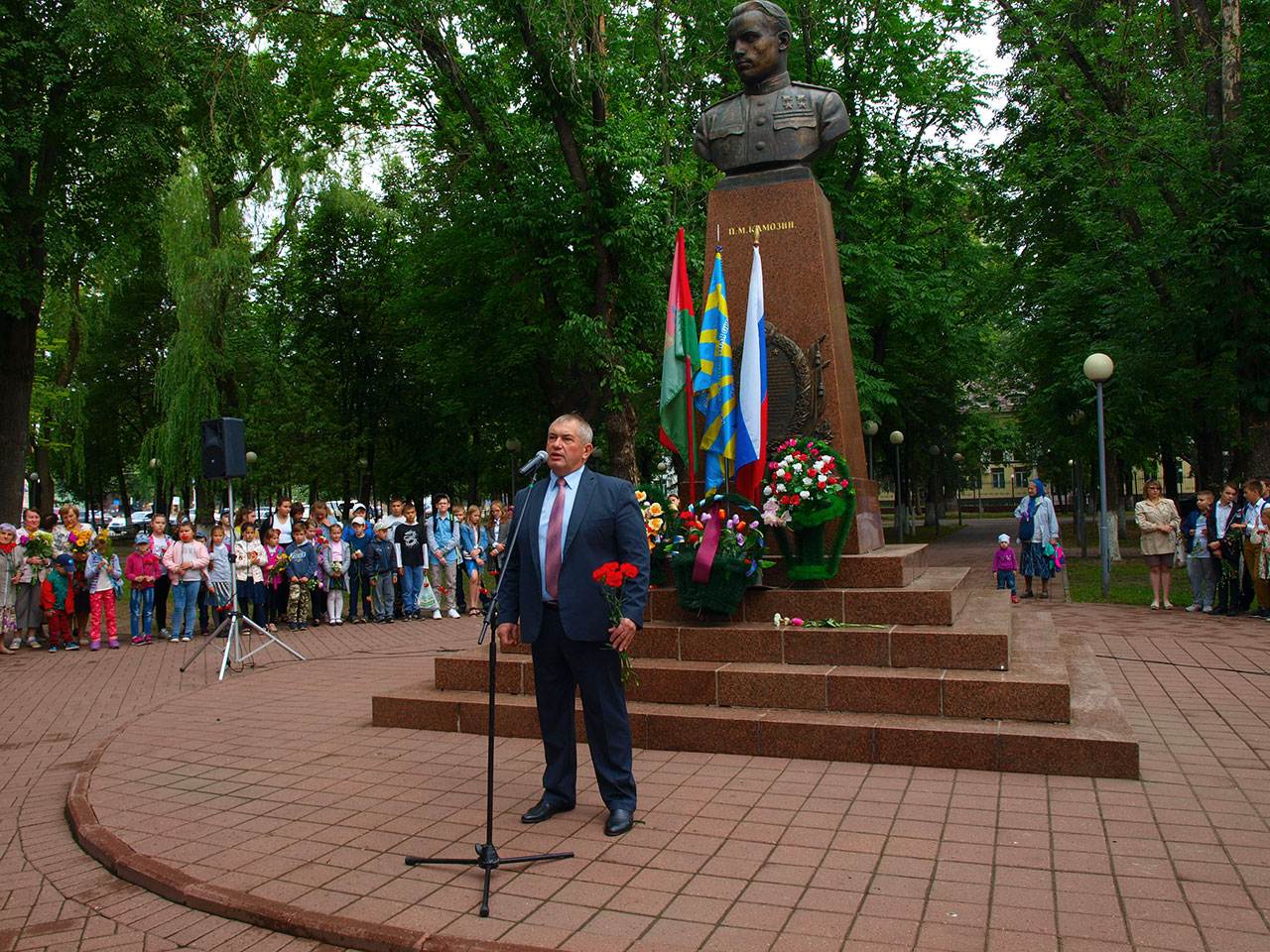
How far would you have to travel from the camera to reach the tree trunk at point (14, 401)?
16469 millimetres

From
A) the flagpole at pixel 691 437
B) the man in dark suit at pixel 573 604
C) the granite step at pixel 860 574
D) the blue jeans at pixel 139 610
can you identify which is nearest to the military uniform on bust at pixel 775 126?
the flagpole at pixel 691 437

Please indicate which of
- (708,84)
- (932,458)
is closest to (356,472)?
(708,84)

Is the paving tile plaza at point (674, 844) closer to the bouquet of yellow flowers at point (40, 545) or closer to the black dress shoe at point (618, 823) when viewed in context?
the black dress shoe at point (618, 823)

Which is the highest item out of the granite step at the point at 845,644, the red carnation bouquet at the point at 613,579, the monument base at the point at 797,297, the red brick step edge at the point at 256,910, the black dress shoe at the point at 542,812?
the monument base at the point at 797,297

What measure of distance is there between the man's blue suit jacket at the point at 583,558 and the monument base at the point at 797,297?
3.70m

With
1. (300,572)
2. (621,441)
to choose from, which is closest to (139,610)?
(300,572)

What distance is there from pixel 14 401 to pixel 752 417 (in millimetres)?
14717

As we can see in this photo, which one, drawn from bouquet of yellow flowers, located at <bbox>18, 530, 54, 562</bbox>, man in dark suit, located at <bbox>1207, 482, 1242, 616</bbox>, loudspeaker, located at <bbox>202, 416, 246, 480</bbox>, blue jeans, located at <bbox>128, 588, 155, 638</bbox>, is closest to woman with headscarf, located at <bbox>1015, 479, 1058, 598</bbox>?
man in dark suit, located at <bbox>1207, 482, 1242, 616</bbox>

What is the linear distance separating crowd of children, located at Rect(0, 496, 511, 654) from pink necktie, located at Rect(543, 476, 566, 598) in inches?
296

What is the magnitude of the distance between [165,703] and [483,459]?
876 inches

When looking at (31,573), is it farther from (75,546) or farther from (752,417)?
(752,417)

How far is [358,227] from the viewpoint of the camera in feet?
100

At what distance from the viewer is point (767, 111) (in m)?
8.76

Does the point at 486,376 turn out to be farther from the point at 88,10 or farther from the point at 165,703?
the point at 165,703
